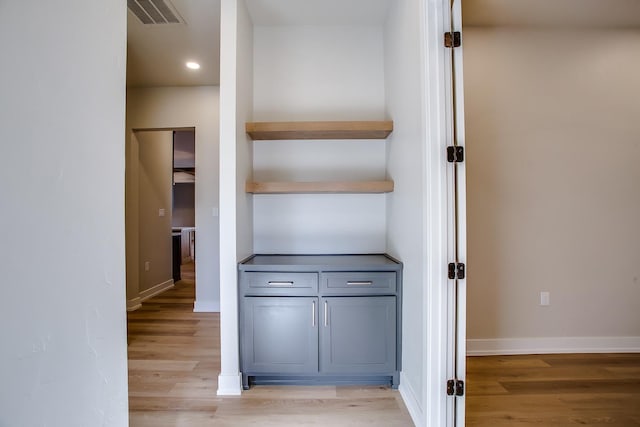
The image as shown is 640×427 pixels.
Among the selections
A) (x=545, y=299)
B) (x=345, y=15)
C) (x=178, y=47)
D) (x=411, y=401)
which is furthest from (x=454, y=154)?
(x=178, y=47)

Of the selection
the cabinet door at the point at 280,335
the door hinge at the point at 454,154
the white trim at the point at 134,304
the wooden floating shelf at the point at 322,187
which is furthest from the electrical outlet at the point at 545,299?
the white trim at the point at 134,304

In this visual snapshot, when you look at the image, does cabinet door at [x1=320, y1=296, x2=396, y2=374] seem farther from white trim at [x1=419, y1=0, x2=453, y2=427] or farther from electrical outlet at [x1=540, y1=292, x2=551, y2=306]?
electrical outlet at [x1=540, y1=292, x2=551, y2=306]

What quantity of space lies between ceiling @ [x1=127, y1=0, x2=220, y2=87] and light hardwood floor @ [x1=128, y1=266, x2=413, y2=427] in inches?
117

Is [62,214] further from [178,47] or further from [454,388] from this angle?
[178,47]

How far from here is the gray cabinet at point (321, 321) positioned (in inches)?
77.9

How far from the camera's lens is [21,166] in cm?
63

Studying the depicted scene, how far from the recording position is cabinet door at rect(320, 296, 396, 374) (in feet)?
6.49

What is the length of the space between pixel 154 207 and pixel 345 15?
3.68m

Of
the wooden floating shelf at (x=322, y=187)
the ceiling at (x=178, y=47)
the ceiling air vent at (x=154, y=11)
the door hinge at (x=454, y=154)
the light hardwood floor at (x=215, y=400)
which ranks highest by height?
the ceiling at (x=178, y=47)

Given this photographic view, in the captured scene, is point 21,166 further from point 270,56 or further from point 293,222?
point 270,56

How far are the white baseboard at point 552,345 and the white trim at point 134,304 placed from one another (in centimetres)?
396

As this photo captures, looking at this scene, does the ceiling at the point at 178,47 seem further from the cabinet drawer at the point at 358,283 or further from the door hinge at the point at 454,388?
the door hinge at the point at 454,388

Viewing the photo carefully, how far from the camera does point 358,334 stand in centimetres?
199

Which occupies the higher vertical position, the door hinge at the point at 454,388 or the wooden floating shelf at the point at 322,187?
the wooden floating shelf at the point at 322,187
